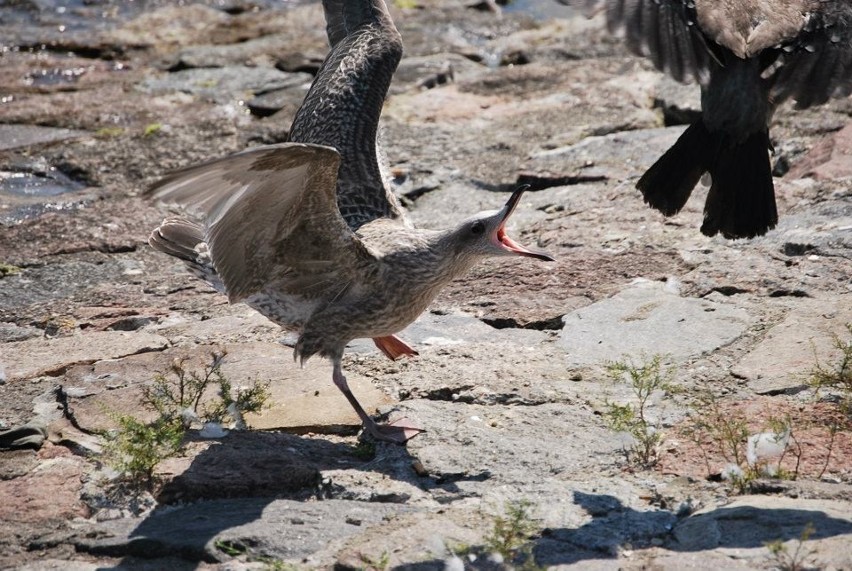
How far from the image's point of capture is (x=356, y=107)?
5281 millimetres

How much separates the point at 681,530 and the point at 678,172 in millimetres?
1968

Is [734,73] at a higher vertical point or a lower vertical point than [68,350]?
higher

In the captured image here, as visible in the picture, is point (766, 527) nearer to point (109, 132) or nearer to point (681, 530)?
point (681, 530)

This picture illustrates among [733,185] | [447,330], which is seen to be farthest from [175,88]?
[733,185]

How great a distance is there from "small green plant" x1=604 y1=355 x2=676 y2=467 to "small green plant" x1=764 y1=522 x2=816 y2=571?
2.21ft

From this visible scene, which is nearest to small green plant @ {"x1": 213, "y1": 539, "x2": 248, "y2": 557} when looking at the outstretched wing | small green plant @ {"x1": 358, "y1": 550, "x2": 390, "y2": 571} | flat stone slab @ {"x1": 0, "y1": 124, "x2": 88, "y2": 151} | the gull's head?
small green plant @ {"x1": 358, "y1": 550, "x2": 390, "y2": 571}

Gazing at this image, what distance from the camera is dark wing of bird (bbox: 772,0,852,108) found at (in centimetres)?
468

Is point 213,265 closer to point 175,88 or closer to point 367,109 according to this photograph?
point 367,109

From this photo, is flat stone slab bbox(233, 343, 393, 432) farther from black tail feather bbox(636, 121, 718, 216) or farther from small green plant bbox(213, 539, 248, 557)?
black tail feather bbox(636, 121, 718, 216)

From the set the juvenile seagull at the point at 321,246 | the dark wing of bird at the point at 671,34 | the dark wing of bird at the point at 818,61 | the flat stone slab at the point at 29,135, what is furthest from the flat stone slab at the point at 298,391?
the flat stone slab at the point at 29,135

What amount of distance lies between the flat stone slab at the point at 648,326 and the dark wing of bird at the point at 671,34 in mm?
896

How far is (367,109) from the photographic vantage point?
5.31 metres

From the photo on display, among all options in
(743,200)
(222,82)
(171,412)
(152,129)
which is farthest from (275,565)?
(222,82)

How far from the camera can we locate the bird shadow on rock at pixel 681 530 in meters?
3.11
